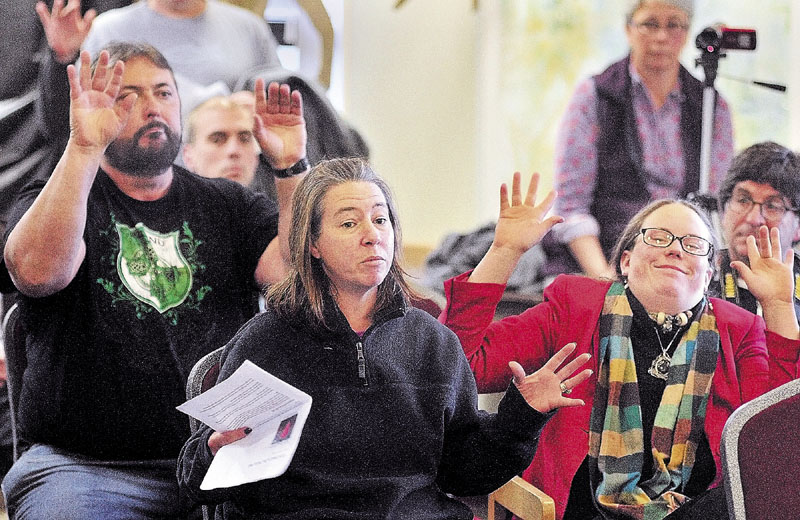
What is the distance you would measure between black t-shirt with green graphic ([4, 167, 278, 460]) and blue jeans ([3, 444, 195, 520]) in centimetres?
6

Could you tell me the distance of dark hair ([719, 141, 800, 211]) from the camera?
101 inches

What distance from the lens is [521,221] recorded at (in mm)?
2164

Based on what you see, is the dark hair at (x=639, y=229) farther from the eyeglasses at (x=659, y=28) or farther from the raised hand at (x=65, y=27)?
the raised hand at (x=65, y=27)

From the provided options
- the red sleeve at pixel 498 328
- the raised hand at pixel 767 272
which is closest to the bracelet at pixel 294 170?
the red sleeve at pixel 498 328

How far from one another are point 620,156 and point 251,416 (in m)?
1.60

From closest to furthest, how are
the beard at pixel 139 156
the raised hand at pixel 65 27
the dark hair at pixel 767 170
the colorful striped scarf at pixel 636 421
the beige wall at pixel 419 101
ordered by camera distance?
1. the colorful striped scarf at pixel 636 421
2. the beard at pixel 139 156
3. the raised hand at pixel 65 27
4. the dark hair at pixel 767 170
5. the beige wall at pixel 419 101

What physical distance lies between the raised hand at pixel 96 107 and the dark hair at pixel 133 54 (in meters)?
0.17

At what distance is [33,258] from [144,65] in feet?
1.99

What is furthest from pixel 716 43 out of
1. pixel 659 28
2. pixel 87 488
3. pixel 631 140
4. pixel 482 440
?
pixel 87 488

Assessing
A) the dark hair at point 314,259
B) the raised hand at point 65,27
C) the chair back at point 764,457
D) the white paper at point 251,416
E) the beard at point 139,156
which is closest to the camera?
the white paper at point 251,416

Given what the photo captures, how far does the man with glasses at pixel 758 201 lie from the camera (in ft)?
8.26

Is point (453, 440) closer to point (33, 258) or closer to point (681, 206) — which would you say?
point (681, 206)

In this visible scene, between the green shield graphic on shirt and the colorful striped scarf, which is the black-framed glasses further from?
the green shield graphic on shirt

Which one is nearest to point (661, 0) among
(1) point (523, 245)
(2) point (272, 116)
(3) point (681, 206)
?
(3) point (681, 206)
